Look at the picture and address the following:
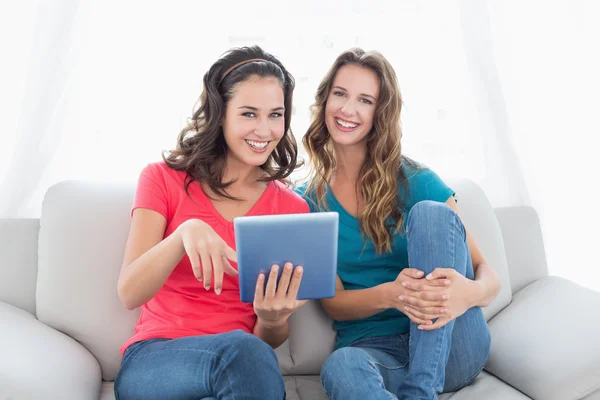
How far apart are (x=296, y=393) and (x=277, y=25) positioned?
49.5 inches

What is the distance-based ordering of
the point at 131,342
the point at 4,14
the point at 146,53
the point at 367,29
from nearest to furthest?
the point at 131,342
the point at 4,14
the point at 146,53
the point at 367,29

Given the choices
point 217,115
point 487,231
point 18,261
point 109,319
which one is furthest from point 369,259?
point 18,261

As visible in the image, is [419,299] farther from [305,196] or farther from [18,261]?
[18,261]

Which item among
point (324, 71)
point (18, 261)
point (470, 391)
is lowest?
point (470, 391)

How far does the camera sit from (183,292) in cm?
150

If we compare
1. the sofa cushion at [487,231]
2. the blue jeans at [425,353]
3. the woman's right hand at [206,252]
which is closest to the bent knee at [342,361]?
the blue jeans at [425,353]

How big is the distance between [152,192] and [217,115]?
0.85 ft

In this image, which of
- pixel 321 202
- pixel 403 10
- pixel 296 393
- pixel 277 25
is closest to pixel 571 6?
pixel 403 10

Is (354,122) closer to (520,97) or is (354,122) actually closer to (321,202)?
(321,202)

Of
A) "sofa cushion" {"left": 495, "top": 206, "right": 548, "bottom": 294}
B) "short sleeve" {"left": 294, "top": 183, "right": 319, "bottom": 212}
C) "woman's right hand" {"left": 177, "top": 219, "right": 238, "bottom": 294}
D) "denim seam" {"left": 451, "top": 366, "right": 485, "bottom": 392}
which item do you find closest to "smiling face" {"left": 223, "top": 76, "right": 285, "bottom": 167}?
"short sleeve" {"left": 294, "top": 183, "right": 319, "bottom": 212}

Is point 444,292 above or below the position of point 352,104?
below

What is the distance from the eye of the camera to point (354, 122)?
66.0 inches

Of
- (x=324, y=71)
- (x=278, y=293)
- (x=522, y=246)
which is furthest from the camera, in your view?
(x=324, y=71)

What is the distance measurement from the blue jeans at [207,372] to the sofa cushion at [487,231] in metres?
0.89
